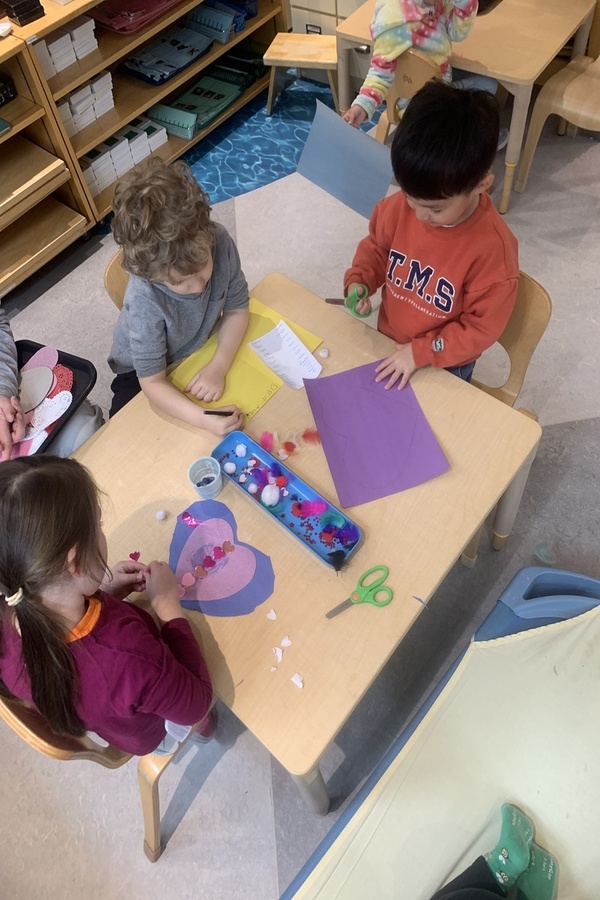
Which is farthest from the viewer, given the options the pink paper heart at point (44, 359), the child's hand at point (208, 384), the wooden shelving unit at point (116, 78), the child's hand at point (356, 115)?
the wooden shelving unit at point (116, 78)

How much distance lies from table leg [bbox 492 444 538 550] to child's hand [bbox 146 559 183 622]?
0.63 metres

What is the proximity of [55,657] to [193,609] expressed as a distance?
8.9 inches

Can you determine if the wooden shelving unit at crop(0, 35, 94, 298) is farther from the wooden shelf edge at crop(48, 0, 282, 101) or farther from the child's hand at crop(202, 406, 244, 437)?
the child's hand at crop(202, 406, 244, 437)

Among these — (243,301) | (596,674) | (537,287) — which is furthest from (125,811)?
(537,287)

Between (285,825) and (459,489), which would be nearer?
(459,489)

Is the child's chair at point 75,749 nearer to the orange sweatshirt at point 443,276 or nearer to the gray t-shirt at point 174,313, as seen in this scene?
the gray t-shirt at point 174,313

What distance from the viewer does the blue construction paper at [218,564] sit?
1015 millimetres

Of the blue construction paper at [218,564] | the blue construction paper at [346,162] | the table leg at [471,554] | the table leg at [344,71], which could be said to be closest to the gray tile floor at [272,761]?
the table leg at [471,554]

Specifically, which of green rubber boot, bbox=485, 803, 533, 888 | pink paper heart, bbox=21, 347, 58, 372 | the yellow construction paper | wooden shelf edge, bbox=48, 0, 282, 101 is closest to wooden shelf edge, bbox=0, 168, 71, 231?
wooden shelf edge, bbox=48, 0, 282, 101

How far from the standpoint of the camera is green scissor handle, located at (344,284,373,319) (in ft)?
4.57

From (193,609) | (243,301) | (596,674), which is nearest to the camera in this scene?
(193,609)

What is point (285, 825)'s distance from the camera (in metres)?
1.41

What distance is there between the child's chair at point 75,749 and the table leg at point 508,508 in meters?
0.78

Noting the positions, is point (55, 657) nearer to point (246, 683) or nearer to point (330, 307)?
point (246, 683)
